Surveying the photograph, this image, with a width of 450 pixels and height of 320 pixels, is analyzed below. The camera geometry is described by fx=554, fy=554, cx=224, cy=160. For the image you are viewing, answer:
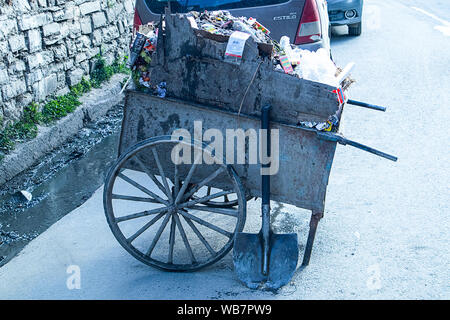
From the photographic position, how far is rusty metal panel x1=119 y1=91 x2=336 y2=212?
3.30 metres

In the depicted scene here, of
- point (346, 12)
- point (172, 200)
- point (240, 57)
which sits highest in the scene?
point (240, 57)

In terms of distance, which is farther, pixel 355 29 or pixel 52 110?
pixel 355 29

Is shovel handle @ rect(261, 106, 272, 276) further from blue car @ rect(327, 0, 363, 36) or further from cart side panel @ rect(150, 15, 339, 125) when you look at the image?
blue car @ rect(327, 0, 363, 36)

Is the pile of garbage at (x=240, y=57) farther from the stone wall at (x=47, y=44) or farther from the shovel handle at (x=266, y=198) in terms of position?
the stone wall at (x=47, y=44)

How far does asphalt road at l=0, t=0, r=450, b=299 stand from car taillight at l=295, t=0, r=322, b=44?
3.64ft

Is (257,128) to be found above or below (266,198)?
above

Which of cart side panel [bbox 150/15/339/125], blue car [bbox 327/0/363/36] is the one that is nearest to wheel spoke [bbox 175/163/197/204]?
cart side panel [bbox 150/15/339/125]

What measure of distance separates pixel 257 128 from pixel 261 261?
2.73 feet

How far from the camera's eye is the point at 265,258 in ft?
11.3

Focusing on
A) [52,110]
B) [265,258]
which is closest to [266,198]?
[265,258]

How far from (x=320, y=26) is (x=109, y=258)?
334 cm

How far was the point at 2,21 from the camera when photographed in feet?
17.7

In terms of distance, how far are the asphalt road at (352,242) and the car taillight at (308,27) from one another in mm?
1111

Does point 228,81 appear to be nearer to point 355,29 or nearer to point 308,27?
point 308,27
